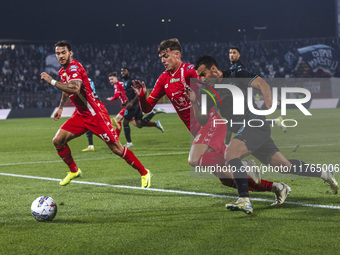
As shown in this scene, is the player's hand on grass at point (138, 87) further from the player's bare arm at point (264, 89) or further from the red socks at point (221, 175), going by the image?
the player's bare arm at point (264, 89)

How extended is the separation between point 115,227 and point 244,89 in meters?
2.16

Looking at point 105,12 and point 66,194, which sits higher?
point 105,12

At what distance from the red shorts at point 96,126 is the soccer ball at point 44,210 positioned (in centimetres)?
253

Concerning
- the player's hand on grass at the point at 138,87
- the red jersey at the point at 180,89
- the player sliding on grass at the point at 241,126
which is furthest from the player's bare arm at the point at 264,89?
the player's hand on grass at the point at 138,87

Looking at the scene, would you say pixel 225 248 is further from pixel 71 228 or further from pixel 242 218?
pixel 71 228

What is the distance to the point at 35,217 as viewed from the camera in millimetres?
6160

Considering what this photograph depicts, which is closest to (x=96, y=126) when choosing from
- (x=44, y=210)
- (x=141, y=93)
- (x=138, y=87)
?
(x=141, y=93)

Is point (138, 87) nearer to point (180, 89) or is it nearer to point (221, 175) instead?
point (180, 89)

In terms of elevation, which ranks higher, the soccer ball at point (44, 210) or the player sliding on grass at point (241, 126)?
the player sliding on grass at point (241, 126)

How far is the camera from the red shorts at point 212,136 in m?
6.82

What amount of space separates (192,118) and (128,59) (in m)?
40.9

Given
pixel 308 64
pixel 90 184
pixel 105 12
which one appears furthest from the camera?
pixel 105 12

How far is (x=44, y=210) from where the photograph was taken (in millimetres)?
6109

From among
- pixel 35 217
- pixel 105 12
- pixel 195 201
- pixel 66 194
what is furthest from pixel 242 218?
pixel 105 12
